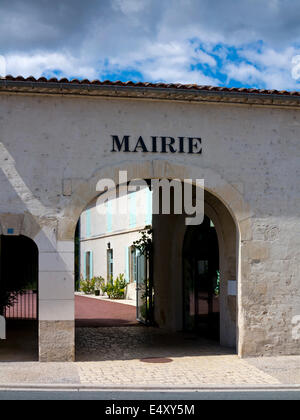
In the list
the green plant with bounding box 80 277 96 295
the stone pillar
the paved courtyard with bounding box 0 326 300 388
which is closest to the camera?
the paved courtyard with bounding box 0 326 300 388

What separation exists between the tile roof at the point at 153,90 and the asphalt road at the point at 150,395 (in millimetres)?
4787

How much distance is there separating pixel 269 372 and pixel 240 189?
3.15 m

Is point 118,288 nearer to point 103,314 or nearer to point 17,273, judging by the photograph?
point 103,314

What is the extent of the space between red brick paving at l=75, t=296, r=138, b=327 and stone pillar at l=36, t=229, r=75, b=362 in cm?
559

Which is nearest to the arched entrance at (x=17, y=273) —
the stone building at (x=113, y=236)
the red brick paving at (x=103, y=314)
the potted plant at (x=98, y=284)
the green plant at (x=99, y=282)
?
the red brick paving at (x=103, y=314)

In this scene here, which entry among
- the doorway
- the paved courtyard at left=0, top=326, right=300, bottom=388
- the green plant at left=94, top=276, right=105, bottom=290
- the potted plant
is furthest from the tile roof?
the green plant at left=94, top=276, right=105, bottom=290

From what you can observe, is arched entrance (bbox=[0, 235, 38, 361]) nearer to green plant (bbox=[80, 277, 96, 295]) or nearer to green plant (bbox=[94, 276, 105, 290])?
green plant (bbox=[94, 276, 105, 290])

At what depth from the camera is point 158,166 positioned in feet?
32.6

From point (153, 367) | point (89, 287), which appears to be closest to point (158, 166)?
point (153, 367)

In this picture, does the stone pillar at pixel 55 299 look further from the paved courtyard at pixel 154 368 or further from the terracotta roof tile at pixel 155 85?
the terracotta roof tile at pixel 155 85

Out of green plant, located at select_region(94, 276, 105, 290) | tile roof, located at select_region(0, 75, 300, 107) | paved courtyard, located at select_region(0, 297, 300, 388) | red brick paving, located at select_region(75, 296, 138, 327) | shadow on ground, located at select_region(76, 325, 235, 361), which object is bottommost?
red brick paving, located at select_region(75, 296, 138, 327)

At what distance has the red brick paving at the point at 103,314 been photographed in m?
15.5

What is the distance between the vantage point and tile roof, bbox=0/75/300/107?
31.1ft
